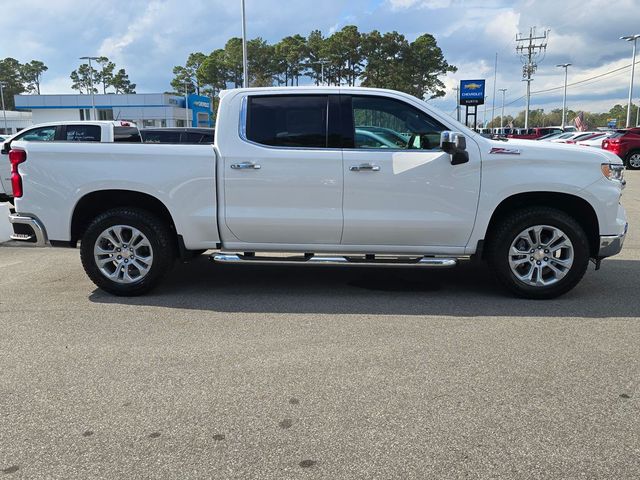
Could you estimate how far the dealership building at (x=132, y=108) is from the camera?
208ft

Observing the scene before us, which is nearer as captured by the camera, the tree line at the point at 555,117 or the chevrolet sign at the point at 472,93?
the chevrolet sign at the point at 472,93

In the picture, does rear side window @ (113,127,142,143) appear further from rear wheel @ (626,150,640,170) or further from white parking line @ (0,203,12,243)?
rear wheel @ (626,150,640,170)

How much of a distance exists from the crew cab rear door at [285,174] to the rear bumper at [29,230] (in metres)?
1.89

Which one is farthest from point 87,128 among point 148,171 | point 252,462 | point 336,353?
point 252,462

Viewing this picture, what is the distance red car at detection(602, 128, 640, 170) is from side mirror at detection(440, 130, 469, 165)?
20182 mm

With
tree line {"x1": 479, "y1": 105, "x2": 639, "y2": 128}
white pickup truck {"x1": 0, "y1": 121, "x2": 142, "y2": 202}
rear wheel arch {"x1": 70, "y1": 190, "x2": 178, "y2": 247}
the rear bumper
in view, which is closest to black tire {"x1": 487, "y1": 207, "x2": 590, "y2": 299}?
rear wheel arch {"x1": 70, "y1": 190, "x2": 178, "y2": 247}

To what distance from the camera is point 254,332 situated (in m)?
4.67

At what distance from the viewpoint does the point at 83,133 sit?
1287cm

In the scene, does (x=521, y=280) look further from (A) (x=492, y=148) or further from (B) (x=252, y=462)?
(B) (x=252, y=462)

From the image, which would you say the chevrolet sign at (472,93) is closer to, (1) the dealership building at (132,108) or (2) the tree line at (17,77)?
(1) the dealership building at (132,108)

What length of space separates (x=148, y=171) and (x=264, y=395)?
9.24ft

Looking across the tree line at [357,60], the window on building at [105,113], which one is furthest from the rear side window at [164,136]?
the window on building at [105,113]

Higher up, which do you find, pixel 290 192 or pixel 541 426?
pixel 290 192

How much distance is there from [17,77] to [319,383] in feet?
480
